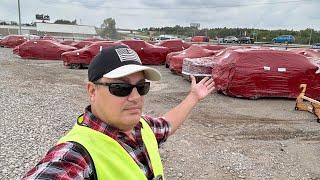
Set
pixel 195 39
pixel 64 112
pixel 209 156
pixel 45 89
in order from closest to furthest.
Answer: pixel 209 156
pixel 64 112
pixel 45 89
pixel 195 39

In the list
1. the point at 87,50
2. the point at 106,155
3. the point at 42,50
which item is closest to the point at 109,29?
the point at 42,50

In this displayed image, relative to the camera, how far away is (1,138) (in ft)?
21.8

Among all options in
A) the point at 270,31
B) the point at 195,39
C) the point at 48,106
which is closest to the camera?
the point at 48,106

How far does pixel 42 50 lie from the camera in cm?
2677

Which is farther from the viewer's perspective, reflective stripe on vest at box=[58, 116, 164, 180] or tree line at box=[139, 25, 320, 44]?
tree line at box=[139, 25, 320, 44]

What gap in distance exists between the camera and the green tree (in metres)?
77.2

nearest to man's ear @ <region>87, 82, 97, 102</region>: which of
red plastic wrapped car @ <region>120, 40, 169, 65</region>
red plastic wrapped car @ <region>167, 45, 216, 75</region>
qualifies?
red plastic wrapped car @ <region>167, 45, 216, 75</region>

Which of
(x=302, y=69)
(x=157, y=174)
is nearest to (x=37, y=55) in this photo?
(x=302, y=69)

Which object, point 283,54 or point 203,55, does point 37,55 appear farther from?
point 283,54

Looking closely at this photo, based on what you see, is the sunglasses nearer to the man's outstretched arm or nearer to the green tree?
the man's outstretched arm

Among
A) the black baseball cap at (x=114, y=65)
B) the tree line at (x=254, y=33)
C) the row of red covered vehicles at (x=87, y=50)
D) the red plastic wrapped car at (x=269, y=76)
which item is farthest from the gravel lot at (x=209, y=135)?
the tree line at (x=254, y=33)

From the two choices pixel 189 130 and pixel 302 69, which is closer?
pixel 189 130

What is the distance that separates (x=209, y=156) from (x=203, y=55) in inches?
394

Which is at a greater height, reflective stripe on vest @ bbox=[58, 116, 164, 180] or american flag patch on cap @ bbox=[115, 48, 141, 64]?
american flag patch on cap @ bbox=[115, 48, 141, 64]
